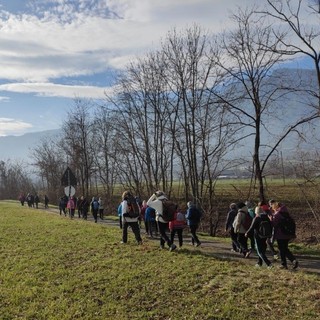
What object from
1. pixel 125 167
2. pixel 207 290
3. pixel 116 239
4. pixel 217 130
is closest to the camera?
pixel 207 290

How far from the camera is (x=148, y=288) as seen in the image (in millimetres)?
9281

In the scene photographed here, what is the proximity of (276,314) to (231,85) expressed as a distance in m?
16.5

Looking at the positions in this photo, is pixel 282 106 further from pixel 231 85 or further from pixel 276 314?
pixel 276 314

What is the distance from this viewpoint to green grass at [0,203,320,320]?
7.78 meters

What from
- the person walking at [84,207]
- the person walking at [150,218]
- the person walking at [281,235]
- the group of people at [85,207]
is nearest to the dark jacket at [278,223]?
the person walking at [281,235]

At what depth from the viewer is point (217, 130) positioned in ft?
87.5

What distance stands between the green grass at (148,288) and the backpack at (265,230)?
90cm

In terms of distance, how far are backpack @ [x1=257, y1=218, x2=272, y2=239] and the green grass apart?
90 cm

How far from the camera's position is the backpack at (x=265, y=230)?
10922 millimetres

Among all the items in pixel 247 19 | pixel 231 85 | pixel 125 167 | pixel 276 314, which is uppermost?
pixel 247 19

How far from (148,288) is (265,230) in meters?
3.57

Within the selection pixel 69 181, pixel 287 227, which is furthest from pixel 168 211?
pixel 69 181

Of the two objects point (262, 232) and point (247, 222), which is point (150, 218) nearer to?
point (247, 222)

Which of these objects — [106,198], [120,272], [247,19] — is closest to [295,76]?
[247,19]
